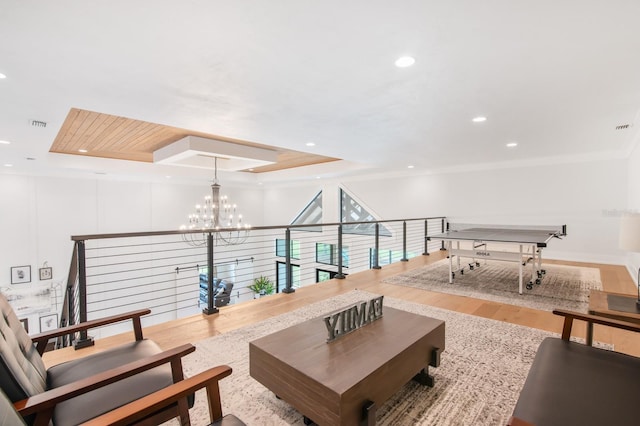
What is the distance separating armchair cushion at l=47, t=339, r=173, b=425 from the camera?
46.1 inches

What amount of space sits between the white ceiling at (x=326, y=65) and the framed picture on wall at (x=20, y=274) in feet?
13.4

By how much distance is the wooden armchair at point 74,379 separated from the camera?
1.03 meters

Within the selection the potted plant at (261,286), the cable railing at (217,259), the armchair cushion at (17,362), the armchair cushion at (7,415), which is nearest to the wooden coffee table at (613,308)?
the armchair cushion at (7,415)

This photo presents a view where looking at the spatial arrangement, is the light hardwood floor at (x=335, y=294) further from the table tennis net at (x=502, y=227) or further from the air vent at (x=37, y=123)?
the air vent at (x=37, y=123)

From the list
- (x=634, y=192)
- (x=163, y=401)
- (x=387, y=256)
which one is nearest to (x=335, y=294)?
(x=163, y=401)

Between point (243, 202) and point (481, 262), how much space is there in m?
8.16

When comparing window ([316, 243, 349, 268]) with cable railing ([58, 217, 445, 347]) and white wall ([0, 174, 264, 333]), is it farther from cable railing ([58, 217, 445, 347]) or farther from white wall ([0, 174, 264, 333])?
white wall ([0, 174, 264, 333])

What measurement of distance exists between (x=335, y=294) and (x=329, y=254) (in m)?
6.39

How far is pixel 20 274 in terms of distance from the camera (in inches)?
264

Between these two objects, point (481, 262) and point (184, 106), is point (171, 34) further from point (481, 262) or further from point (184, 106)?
point (481, 262)

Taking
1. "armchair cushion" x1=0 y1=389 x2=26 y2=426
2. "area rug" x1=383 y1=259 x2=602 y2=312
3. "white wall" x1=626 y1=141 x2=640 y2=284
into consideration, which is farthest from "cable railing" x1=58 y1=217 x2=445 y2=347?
"armchair cushion" x1=0 y1=389 x2=26 y2=426

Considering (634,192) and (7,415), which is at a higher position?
(634,192)

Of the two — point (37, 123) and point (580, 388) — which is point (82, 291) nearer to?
point (37, 123)

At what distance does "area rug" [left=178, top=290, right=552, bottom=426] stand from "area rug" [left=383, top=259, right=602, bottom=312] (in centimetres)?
106
